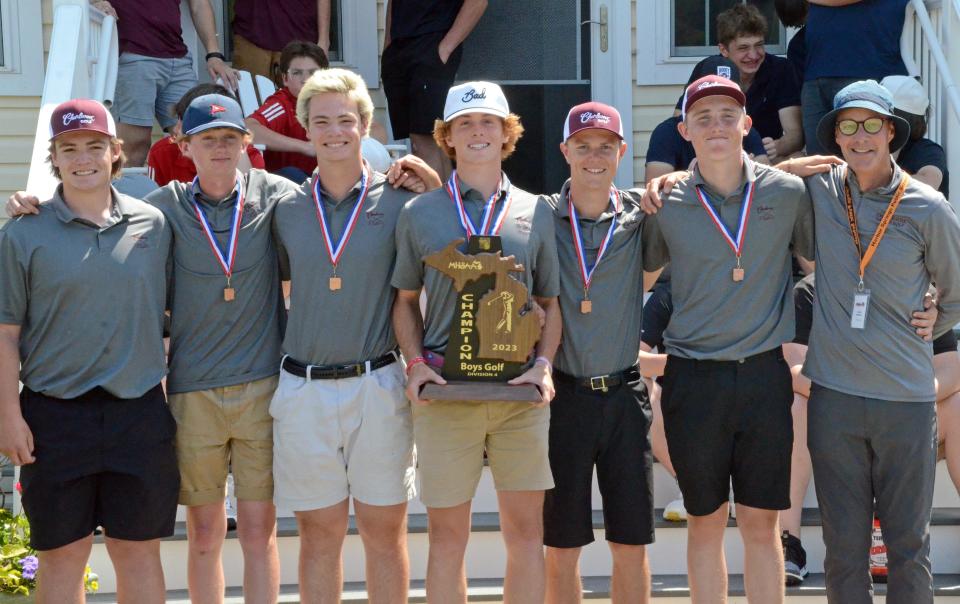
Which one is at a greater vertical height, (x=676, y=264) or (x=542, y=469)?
(x=676, y=264)

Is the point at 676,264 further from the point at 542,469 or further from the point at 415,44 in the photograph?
the point at 415,44

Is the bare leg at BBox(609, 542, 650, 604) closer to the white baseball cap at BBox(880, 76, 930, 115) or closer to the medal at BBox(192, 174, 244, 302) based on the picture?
the medal at BBox(192, 174, 244, 302)

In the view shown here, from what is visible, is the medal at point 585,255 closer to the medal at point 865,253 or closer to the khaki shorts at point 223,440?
the medal at point 865,253

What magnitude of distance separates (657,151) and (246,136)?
2852 millimetres

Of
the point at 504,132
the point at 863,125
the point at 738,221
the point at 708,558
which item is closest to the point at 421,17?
the point at 504,132

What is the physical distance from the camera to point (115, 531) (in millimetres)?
4387

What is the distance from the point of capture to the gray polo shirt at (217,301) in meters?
4.45

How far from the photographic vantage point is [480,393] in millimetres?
4238

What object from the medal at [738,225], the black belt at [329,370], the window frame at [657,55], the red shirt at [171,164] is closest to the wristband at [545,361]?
the black belt at [329,370]

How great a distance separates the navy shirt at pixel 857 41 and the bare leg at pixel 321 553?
388 centimetres

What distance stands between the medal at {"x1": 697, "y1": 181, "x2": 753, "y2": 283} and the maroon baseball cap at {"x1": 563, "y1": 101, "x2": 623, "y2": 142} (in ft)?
1.42

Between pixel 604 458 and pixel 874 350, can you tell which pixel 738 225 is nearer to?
pixel 874 350

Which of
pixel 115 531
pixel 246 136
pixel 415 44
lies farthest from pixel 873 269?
pixel 415 44

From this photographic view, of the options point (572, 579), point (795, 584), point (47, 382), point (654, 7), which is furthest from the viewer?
point (654, 7)
